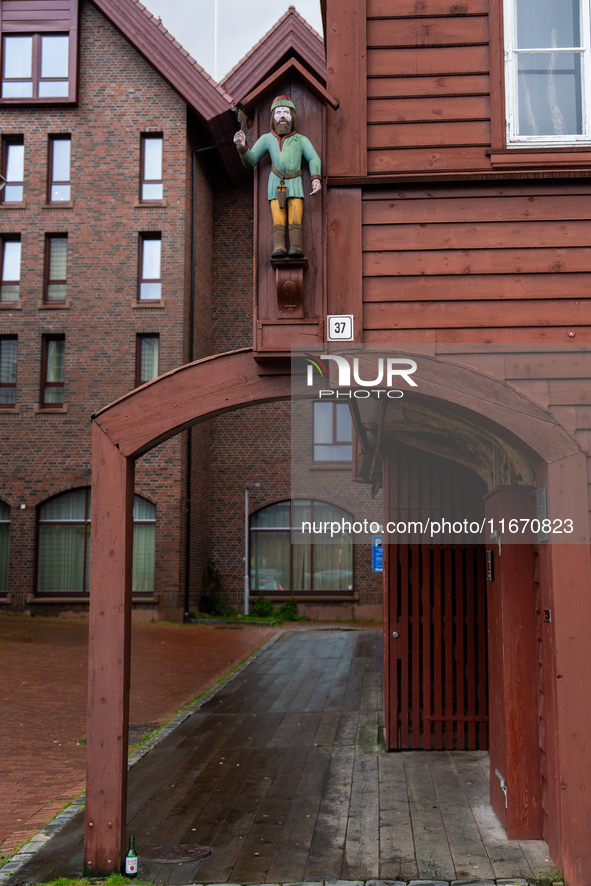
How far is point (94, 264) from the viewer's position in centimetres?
2220

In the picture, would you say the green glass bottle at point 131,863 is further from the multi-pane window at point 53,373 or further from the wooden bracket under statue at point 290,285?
the multi-pane window at point 53,373

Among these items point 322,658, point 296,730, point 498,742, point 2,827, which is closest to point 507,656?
point 498,742

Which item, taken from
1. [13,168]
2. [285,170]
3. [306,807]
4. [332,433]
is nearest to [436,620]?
[306,807]

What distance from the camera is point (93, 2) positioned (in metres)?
22.2

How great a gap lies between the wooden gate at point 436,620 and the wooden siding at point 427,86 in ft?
10.9

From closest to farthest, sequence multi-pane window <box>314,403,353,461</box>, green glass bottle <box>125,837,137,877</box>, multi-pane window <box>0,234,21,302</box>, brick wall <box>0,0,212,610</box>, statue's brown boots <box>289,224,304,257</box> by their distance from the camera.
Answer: green glass bottle <box>125,837,137,877</box> < statue's brown boots <box>289,224,304,257</box> < brick wall <box>0,0,212,610</box> < multi-pane window <box>0,234,21,302</box> < multi-pane window <box>314,403,353,461</box>

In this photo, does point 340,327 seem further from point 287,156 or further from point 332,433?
point 332,433

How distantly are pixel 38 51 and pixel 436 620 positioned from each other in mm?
20640

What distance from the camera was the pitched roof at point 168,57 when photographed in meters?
21.7

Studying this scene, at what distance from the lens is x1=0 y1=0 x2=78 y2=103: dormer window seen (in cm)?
2242

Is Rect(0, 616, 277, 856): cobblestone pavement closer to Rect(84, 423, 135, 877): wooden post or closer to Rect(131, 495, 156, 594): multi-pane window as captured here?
Rect(84, 423, 135, 877): wooden post

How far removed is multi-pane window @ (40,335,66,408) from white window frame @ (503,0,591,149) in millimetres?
18377

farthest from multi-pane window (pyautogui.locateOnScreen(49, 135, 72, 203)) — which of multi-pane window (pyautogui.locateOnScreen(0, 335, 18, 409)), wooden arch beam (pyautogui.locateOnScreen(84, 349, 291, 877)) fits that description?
wooden arch beam (pyautogui.locateOnScreen(84, 349, 291, 877))

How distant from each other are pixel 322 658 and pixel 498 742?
31.8 feet
